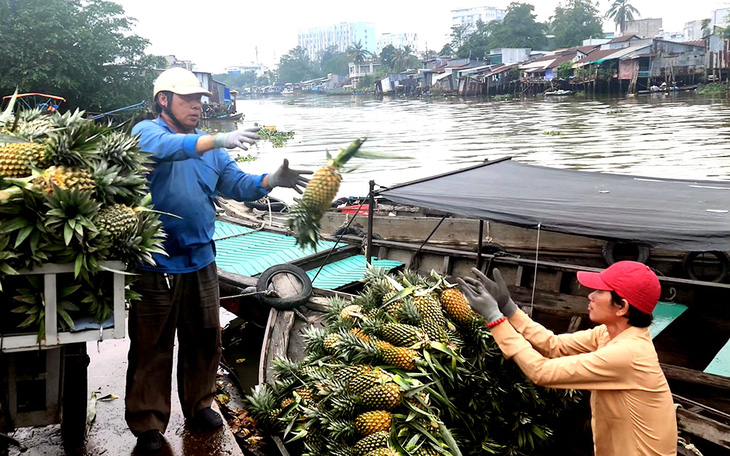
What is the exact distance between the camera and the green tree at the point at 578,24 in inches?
2781

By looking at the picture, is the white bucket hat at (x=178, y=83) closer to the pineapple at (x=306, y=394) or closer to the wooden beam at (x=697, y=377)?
the pineapple at (x=306, y=394)

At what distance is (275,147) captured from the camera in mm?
27750

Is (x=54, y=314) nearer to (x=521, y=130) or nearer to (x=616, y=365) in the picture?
(x=616, y=365)

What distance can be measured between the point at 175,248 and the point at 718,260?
5247mm

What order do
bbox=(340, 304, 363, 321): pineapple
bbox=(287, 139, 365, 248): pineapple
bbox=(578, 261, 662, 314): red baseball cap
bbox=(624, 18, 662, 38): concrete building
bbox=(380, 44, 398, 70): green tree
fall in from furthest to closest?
bbox=(380, 44, 398, 70): green tree → bbox=(624, 18, 662, 38): concrete building → bbox=(340, 304, 363, 321): pineapple → bbox=(287, 139, 365, 248): pineapple → bbox=(578, 261, 662, 314): red baseball cap

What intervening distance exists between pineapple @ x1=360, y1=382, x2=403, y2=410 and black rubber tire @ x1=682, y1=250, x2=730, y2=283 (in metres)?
4.06

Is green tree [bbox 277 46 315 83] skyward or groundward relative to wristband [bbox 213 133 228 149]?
skyward

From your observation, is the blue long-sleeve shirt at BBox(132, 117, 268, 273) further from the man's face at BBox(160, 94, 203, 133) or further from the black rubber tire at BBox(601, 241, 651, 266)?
the black rubber tire at BBox(601, 241, 651, 266)

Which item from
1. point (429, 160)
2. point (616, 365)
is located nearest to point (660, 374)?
point (616, 365)

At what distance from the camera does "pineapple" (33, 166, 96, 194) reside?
7.95 feet

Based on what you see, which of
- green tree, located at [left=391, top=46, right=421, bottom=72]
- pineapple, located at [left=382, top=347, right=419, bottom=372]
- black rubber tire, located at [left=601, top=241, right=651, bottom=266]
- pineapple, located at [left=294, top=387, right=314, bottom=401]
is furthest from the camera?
green tree, located at [left=391, top=46, right=421, bottom=72]

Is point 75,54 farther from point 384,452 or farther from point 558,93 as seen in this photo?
point 558,93

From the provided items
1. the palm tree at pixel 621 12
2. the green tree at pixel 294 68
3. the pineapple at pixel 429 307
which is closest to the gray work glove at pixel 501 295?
the pineapple at pixel 429 307

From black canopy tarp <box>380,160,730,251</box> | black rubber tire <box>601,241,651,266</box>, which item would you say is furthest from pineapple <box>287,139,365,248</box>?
black rubber tire <box>601,241,651,266</box>
